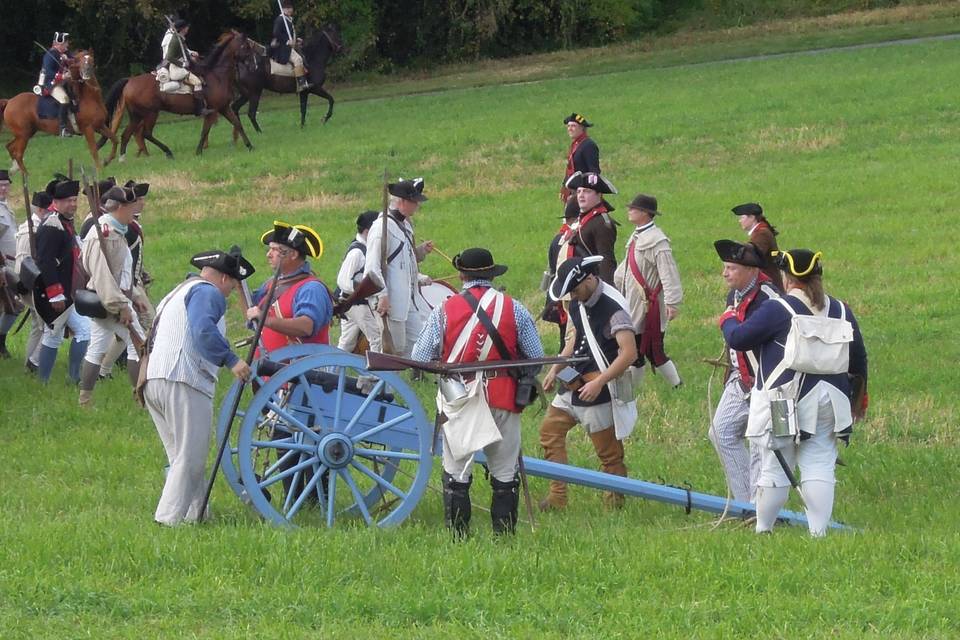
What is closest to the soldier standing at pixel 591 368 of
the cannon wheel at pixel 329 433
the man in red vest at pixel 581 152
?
the cannon wheel at pixel 329 433

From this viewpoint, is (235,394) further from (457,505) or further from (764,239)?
(764,239)

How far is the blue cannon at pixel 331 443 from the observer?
788 centimetres

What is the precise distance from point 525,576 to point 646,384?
226 inches

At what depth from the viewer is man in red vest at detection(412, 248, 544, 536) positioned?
303 inches

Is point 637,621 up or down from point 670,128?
up

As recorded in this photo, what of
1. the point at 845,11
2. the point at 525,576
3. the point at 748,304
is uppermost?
the point at 748,304

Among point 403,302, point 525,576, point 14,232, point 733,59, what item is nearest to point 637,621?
point 525,576

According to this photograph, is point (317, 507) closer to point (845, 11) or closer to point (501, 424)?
point (501, 424)

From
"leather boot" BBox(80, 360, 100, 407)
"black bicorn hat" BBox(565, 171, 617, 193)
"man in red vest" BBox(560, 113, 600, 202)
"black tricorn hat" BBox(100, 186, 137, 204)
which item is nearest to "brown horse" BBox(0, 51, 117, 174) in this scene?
"man in red vest" BBox(560, 113, 600, 202)

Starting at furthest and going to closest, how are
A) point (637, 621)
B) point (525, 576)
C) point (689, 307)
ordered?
point (689, 307), point (525, 576), point (637, 621)

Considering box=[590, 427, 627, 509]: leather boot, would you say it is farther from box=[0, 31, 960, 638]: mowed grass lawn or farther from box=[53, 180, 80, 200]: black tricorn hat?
box=[53, 180, 80, 200]: black tricorn hat

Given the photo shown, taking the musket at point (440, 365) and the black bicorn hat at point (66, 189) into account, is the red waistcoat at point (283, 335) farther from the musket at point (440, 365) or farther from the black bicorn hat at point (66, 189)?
the black bicorn hat at point (66, 189)

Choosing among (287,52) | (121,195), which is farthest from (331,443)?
(287,52)

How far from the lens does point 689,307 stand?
15391 millimetres
